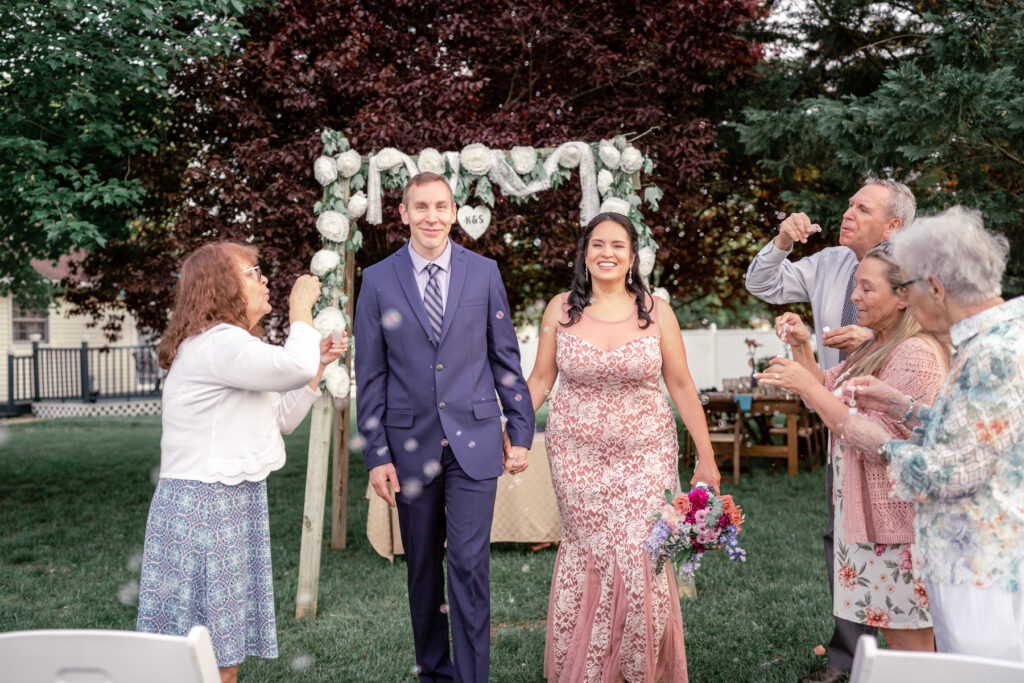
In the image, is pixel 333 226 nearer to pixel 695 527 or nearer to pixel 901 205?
pixel 695 527

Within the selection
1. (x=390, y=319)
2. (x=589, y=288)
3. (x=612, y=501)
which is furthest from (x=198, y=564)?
(x=589, y=288)

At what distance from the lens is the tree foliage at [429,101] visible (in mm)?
7430

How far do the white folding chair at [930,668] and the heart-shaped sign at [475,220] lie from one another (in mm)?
4619

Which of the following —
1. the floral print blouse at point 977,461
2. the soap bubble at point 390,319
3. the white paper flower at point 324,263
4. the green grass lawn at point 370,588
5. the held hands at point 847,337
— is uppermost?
the white paper flower at point 324,263

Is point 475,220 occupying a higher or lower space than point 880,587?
higher

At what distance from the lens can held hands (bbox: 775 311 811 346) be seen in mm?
2906

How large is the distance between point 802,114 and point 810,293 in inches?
173

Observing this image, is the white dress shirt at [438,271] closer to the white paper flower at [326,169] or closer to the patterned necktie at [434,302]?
the patterned necktie at [434,302]

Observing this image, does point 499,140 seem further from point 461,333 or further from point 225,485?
point 225,485

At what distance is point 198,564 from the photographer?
114 inches

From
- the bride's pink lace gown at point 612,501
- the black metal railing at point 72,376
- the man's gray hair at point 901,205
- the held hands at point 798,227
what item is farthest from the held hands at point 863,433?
the black metal railing at point 72,376

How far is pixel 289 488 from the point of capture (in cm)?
1004

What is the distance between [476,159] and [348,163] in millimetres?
827

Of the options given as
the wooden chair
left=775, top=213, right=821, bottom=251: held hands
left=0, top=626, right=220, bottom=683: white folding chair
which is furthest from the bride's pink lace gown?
the wooden chair
